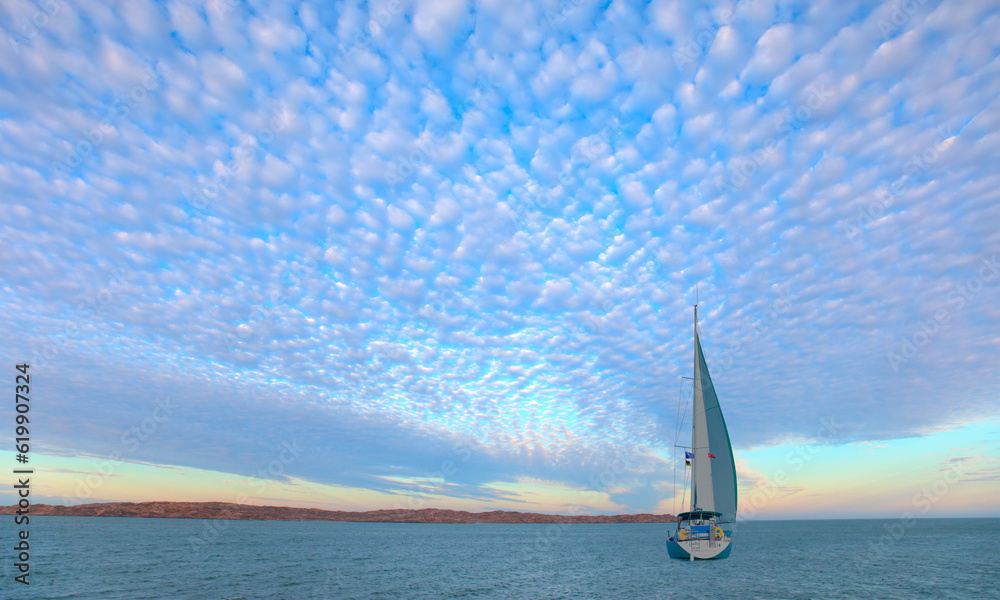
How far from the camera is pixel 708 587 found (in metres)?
42.9

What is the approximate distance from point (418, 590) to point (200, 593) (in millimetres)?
16697

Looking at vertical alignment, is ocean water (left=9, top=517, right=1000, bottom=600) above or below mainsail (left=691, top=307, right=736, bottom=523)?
below

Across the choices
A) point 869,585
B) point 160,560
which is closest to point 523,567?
point 869,585

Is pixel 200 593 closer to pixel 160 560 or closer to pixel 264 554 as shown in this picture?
pixel 160 560

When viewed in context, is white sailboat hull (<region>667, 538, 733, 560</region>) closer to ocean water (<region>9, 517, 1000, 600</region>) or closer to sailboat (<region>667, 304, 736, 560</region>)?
sailboat (<region>667, 304, 736, 560</region>)

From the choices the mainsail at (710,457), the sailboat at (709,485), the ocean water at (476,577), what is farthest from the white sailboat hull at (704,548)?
the mainsail at (710,457)

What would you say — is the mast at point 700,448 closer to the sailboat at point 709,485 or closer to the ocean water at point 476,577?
the sailboat at point 709,485

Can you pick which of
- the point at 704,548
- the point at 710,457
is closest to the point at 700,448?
the point at 710,457

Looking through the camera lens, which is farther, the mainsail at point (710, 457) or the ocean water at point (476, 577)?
the mainsail at point (710, 457)

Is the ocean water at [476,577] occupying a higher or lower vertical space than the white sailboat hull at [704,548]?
lower

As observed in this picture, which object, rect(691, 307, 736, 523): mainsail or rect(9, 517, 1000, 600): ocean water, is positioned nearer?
rect(9, 517, 1000, 600): ocean water

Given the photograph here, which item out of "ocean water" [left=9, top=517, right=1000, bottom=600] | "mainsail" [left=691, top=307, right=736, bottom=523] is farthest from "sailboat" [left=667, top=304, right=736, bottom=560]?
"ocean water" [left=9, top=517, right=1000, bottom=600]

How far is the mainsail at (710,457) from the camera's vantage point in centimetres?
5253

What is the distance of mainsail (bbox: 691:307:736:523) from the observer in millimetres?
52531
